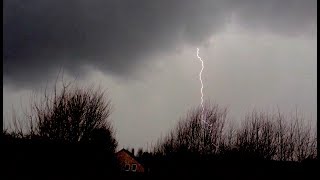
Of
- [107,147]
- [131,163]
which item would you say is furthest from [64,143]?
[131,163]

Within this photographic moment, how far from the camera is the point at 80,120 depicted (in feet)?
81.4

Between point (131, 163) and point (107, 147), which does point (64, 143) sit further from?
point (131, 163)

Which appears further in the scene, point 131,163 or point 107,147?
point 131,163

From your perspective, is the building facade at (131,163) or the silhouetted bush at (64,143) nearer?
the silhouetted bush at (64,143)

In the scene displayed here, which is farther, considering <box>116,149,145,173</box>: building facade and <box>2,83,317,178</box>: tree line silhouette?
<box>116,149,145,173</box>: building facade

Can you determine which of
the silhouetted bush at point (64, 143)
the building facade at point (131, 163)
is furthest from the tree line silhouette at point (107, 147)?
the building facade at point (131, 163)

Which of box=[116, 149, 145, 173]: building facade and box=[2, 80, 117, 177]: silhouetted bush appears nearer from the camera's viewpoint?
box=[2, 80, 117, 177]: silhouetted bush

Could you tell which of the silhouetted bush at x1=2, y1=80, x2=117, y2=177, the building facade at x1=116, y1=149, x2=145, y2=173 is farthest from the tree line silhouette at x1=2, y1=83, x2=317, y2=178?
the building facade at x1=116, y1=149, x2=145, y2=173

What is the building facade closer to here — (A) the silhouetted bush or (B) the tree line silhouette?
(B) the tree line silhouette

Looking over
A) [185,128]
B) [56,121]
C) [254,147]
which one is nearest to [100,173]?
[56,121]

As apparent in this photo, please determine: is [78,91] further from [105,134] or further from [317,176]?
[317,176]

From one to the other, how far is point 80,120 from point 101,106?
197cm

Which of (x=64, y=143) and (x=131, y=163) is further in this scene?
(x=131, y=163)

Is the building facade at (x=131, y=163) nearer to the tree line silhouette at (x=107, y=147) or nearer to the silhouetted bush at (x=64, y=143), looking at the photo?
the tree line silhouette at (x=107, y=147)
